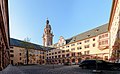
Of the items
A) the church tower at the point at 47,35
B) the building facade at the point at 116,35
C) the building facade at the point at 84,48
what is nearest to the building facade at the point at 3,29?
the building facade at the point at 116,35

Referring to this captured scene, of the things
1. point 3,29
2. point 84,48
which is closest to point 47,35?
point 84,48

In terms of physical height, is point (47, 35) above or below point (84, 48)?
above

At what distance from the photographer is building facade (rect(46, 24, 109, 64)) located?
56188 mm

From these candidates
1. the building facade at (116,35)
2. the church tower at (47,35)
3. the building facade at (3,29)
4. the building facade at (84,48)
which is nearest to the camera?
the building facade at (3,29)

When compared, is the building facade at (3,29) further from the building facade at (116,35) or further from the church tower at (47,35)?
the church tower at (47,35)

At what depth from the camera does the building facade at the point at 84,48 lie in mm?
56188

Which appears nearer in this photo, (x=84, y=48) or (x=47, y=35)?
(x=84, y=48)

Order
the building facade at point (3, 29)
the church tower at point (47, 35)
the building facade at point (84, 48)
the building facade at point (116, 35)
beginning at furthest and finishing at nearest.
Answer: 1. the church tower at point (47, 35)
2. the building facade at point (84, 48)
3. the building facade at point (116, 35)
4. the building facade at point (3, 29)

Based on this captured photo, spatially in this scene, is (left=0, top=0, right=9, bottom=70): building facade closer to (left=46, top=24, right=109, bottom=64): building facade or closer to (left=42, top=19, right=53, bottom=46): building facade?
(left=46, top=24, right=109, bottom=64): building facade

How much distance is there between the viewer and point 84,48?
6644cm

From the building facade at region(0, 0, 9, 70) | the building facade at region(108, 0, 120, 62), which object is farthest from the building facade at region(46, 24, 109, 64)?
the building facade at region(0, 0, 9, 70)

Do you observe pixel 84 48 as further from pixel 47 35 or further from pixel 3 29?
pixel 47 35

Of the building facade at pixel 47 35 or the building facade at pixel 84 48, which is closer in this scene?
the building facade at pixel 84 48

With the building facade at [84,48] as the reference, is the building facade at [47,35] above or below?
above
